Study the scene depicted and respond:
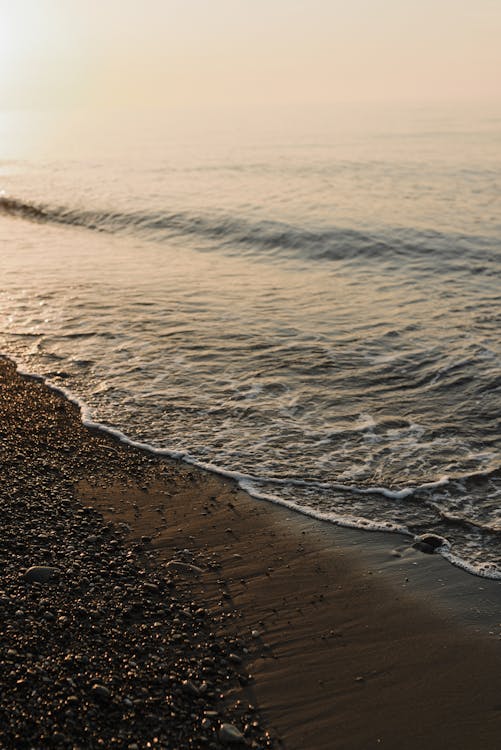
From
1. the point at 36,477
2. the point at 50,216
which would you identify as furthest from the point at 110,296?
the point at 50,216

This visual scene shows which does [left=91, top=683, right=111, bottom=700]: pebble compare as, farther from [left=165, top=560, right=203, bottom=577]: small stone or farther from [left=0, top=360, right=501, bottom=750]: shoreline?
[left=165, top=560, right=203, bottom=577]: small stone

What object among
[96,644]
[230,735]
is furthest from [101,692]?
[230,735]

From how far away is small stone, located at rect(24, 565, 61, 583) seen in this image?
5430 mm

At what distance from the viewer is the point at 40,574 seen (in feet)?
18.0

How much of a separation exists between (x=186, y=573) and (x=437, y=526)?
8.69ft

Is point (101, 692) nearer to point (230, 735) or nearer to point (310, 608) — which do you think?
point (230, 735)

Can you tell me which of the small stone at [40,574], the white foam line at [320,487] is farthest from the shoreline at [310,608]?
the small stone at [40,574]

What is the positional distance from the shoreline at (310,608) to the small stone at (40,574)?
78cm

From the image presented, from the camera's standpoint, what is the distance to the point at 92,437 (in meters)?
8.43

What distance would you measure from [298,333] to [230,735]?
9.25 metres

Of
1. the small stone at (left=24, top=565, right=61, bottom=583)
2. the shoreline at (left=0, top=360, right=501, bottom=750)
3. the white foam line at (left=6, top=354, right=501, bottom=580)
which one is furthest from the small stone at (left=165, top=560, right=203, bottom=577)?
the white foam line at (left=6, top=354, right=501, bottom=580)

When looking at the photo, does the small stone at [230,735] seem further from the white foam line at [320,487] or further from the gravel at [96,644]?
the white foam line at [320,487]

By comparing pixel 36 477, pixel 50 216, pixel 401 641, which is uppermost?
pixel 50 216

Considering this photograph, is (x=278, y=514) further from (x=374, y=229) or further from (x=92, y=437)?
(x=374, y=229)
